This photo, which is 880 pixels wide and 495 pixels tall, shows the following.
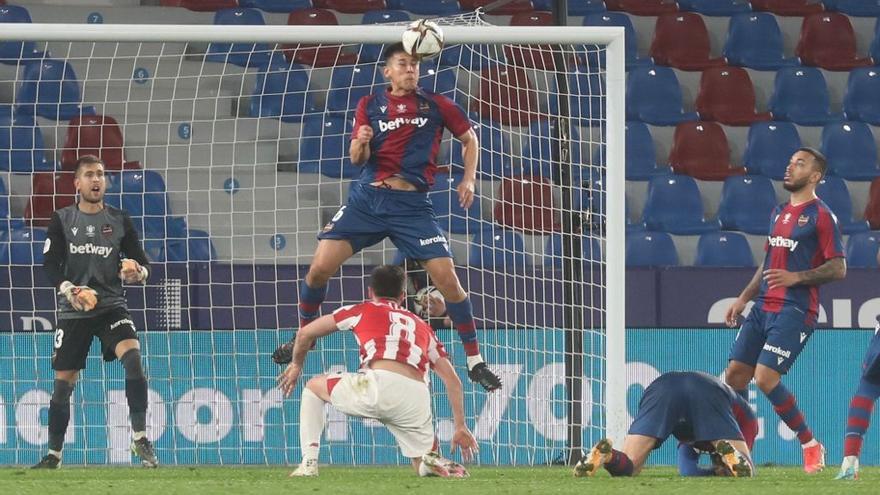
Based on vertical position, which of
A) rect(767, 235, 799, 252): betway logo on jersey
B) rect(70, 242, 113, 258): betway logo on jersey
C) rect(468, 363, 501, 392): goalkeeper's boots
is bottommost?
rect(468, 363, 501, 392): goalkeeper's boots

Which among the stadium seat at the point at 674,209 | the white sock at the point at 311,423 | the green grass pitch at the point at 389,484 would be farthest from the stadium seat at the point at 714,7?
the white sock at the point at 311,423

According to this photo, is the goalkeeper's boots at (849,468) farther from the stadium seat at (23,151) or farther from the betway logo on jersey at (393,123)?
the stadium seat at (23,151)

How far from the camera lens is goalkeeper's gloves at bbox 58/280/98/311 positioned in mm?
7969

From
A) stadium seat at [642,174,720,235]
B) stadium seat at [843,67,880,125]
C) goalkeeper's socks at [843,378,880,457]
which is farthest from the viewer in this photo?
stadium seat at [843,67,880,125]

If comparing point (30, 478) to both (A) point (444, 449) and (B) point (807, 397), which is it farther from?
(B) point (807, 397)

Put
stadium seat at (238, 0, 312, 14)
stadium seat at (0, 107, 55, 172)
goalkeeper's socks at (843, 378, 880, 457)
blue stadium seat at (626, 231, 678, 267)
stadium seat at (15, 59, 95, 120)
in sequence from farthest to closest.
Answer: stadium seat at (238, 0, 312, 14) → blue stadium seat at (626, 231, 678, 267) → stadium seat at (15, 59, 95, 120) → stadium seat at (0, 107, 55, 172) → goalkeeper's socks at (843, 378, 880, 457)

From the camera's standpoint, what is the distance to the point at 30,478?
724 centimetres

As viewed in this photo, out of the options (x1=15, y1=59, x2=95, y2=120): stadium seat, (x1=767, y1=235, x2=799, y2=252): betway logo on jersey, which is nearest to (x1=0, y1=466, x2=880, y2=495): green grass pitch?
(x1=767, y1=235, x2=799, y2=252): betway logo on jersey

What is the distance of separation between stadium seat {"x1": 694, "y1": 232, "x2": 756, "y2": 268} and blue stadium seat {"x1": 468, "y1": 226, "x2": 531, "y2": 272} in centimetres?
191

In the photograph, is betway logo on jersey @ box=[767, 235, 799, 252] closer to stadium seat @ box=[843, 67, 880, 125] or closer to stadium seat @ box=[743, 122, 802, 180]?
stadium seat @ box=[743, 122, 802, 180]

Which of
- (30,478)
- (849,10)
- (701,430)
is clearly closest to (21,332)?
(30,478)

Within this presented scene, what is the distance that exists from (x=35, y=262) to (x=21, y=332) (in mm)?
946

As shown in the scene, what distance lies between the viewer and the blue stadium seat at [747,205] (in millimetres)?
12242

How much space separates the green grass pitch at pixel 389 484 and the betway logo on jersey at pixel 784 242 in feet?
4.43
